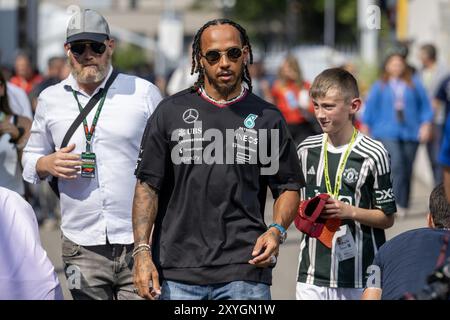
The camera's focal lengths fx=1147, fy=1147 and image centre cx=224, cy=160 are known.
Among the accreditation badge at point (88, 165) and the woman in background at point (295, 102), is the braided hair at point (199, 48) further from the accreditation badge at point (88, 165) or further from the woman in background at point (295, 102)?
the woman in background at point (295, 102)

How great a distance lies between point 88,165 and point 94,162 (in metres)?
0.04

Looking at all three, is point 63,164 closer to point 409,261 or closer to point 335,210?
point 335,210

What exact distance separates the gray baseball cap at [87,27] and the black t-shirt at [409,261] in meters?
2.37

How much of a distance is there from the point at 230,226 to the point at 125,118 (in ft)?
4.19

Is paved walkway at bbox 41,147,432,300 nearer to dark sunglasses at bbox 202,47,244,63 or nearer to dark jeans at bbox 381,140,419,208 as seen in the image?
dark jeans at bbox 381,140,419,208

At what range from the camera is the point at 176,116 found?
203 inches

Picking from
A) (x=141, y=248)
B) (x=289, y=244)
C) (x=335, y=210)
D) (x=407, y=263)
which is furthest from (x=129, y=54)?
(x=407, y=263)

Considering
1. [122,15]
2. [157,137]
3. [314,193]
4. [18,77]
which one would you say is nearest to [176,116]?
[157,137]

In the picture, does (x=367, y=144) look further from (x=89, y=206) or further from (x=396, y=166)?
(x=396, y=166)

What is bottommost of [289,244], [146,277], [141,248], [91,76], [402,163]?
[289,244]

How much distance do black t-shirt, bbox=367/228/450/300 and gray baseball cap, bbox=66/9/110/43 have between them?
237 centimetres

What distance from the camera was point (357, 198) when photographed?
20.2ft

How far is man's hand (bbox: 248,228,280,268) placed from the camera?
5.00 m

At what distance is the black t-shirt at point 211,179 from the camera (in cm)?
507
